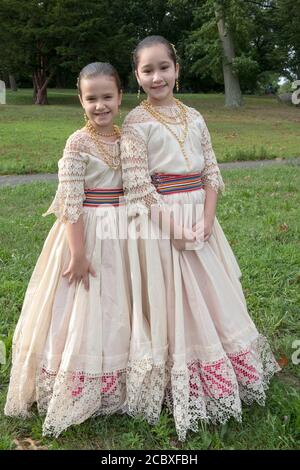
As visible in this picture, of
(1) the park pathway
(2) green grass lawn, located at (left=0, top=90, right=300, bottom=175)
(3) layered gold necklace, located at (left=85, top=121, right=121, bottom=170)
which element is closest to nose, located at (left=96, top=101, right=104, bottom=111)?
(3) layered gold necklace, located at (left=85, top=121, right=121, bottom=170)

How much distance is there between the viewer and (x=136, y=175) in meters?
2.35

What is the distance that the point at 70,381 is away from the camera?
7.86ft

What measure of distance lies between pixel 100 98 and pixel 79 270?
Answer: 0.75 m

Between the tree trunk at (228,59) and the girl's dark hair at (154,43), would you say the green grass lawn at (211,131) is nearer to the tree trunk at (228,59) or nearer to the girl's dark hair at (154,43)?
the tree trunk at (228,59)

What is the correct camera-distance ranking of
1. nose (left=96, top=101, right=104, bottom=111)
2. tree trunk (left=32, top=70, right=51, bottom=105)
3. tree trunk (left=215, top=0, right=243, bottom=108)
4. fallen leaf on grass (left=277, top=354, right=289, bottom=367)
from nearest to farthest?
nose (left=96, top=101, right=104, bottom=111)
fallen leaf on grass (left=277, top=354, right=289, bottom=367)
tree trunk (left=215, top=0, right=243, bottom=108)
tree trunk (left=32, top=70, right=51, bottom=105)

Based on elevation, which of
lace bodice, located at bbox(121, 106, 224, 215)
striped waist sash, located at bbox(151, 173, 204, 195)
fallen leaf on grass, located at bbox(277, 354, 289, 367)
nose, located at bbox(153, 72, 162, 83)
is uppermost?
nose, located at bbox(153, 72, 162, 83)

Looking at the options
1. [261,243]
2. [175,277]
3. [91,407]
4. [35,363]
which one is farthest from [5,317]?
[261,243]

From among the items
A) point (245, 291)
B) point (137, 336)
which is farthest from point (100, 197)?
point (245, 291)

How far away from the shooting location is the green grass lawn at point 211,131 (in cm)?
1056

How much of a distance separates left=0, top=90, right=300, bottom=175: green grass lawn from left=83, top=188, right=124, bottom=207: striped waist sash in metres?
7.06

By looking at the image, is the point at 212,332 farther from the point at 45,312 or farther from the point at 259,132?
the point at 259,132

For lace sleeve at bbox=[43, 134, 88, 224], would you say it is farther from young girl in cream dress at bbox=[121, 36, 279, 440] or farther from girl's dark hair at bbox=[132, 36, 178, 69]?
girl's dark hair at bbox=[132, 36, 178, 69]

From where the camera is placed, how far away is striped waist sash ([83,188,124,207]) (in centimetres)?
242
